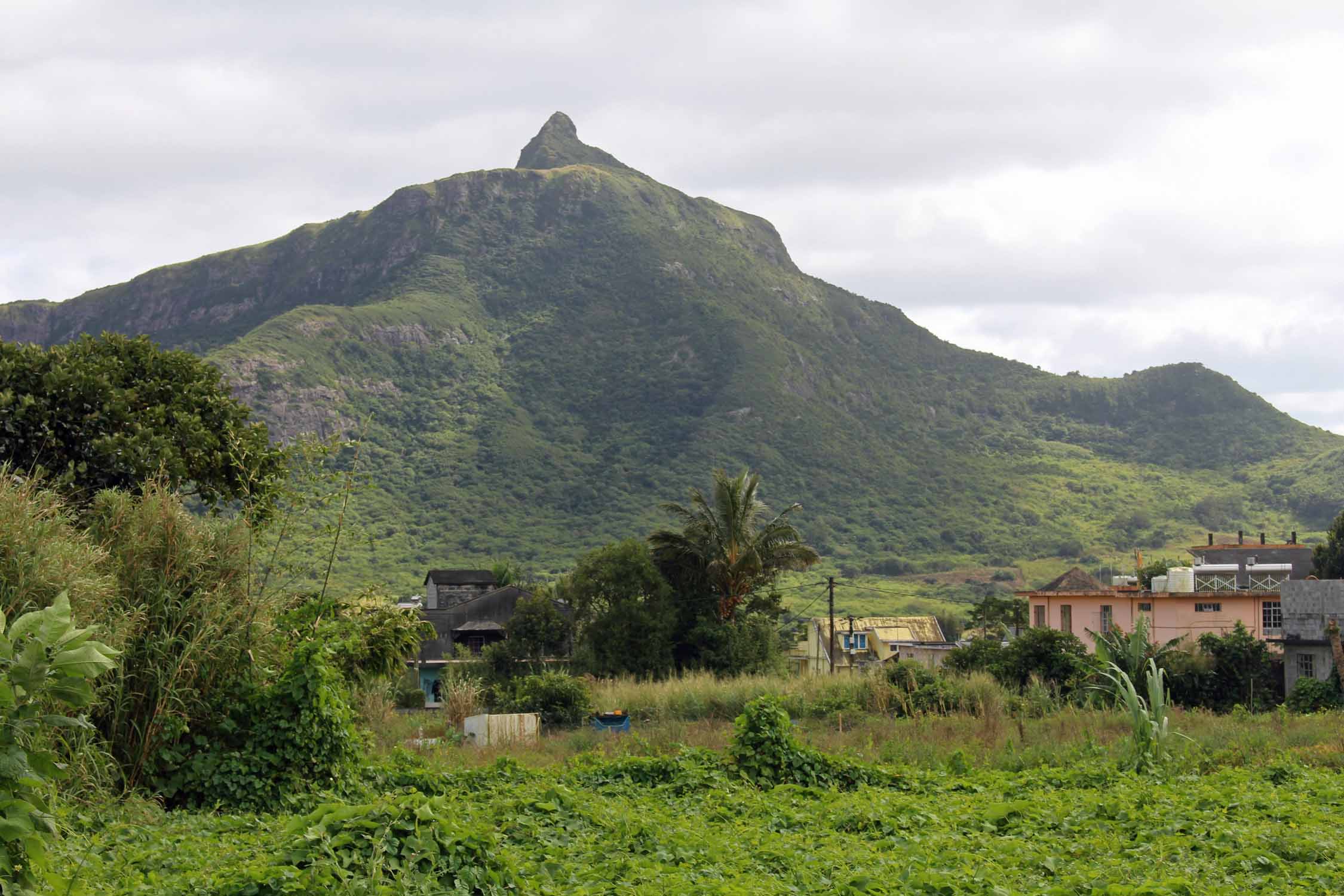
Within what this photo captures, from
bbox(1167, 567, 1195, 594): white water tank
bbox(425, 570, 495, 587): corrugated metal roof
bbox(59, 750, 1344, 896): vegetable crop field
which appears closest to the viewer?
bbox(59, 750, 1344, 896): vegetable crop field

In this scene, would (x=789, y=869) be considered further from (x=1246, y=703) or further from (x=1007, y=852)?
(x=1246, y=703)

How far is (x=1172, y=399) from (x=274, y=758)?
119m

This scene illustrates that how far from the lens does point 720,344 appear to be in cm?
10306

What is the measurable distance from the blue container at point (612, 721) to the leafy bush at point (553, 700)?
116 cm

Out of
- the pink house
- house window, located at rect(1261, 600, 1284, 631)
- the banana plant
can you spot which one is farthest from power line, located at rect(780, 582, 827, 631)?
the banana plant

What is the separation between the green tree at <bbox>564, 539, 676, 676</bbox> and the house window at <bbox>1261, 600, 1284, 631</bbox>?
64.9ft

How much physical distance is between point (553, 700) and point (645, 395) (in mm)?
75302

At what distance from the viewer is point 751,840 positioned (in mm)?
8586

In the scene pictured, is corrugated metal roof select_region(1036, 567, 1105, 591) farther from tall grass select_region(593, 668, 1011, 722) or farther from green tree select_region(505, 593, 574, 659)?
tall grass select_region(593, 668, 1011, 722)

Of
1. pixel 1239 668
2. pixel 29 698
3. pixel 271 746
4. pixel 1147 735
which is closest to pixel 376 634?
pixel 271 746

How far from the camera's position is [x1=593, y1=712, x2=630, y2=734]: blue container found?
21.2 m

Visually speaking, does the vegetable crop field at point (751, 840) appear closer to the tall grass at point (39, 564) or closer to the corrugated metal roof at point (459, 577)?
the tall grass at point (39, 564)

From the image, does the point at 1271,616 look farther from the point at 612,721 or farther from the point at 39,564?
the point at 39,564

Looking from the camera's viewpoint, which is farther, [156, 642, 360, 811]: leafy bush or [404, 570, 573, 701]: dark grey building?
[404, 570, 573, 701]: dark grey building
